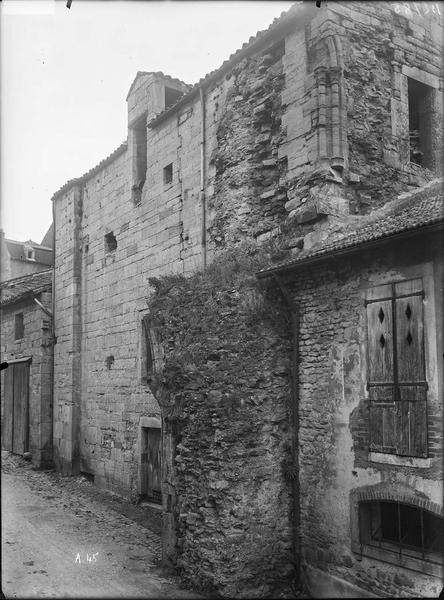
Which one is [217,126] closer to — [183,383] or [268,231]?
[268,231]

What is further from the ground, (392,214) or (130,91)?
(130,91)

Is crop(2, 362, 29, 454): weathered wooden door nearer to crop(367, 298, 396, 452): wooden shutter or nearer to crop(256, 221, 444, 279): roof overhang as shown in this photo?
crop(256, 221, 444, 279): roof overhang

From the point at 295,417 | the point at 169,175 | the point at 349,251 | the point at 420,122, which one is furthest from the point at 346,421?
the point at 169,175

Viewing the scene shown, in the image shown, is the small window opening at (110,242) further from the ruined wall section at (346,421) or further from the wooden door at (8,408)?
the ruined wall section at (346,421)

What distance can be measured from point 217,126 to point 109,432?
756 cm

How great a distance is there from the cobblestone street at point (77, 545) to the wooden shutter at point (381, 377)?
11.0 feet

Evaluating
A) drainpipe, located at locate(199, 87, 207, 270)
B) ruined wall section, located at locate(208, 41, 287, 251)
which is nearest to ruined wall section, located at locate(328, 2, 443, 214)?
ruined wall section, located at locate(208, 41, 287, 251)

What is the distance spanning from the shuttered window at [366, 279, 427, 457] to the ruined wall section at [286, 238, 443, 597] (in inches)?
4.2

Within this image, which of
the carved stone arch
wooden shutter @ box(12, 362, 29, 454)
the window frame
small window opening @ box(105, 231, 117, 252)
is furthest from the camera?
wooden shutter @ box(12, 362, 29, 454)

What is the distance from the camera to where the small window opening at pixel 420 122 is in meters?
9.67

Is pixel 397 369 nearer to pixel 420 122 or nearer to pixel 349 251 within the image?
pixel 349 251

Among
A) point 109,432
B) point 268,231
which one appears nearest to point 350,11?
point 268,231

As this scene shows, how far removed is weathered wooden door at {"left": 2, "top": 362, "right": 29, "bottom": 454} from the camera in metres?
17.5

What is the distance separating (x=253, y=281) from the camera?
8.20 m
